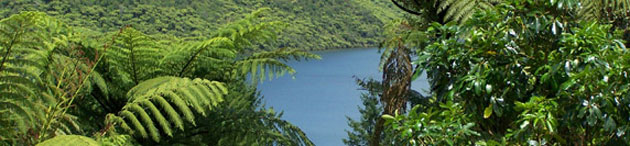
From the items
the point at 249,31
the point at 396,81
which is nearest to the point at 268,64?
the point at 249,31

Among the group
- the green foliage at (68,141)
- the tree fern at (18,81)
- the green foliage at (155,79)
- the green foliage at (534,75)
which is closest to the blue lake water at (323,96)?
the green foliage at (155,79)

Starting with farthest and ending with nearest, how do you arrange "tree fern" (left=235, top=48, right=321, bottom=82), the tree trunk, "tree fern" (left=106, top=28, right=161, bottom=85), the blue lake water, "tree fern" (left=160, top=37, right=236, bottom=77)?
A: the blue lake water
"tree fern" (left=235, top=48, right=321, bottom=82)
"tree fern" (left=160, top=37, right=236, bottom=77)
"tree fern" (left=106, top=28, right=161, bottom=85)
the tree trunk

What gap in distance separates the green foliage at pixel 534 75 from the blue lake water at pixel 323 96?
16.5 metres

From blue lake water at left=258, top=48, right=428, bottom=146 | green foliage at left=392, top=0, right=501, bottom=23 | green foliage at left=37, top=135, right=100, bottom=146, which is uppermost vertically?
green foliage at left=392, top=0, right=501, bottom=23

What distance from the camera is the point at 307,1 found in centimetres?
5047

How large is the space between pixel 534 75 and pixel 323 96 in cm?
2706

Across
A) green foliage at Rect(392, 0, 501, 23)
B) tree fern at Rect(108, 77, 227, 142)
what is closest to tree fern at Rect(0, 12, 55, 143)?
tree fern at Rect(108, 77, 227, 142)

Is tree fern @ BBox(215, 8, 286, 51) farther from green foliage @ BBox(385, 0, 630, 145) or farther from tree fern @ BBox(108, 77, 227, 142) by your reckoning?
green foliage @ BBox(385, 0, 630, 145)

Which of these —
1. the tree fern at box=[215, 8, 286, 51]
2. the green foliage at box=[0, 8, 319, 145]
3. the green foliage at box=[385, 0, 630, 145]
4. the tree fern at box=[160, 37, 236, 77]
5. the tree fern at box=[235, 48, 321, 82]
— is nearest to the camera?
the green foliage at box=[385, 0, 630, 145]

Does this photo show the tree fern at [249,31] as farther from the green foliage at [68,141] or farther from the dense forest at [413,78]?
the green foliage at [68,141]

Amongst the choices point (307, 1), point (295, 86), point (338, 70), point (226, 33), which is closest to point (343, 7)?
point (307, 1)

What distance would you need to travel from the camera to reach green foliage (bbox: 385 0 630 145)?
7.59 feet

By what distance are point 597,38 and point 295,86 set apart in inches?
1150

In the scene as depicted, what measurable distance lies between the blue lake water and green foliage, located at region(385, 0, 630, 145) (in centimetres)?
1654
